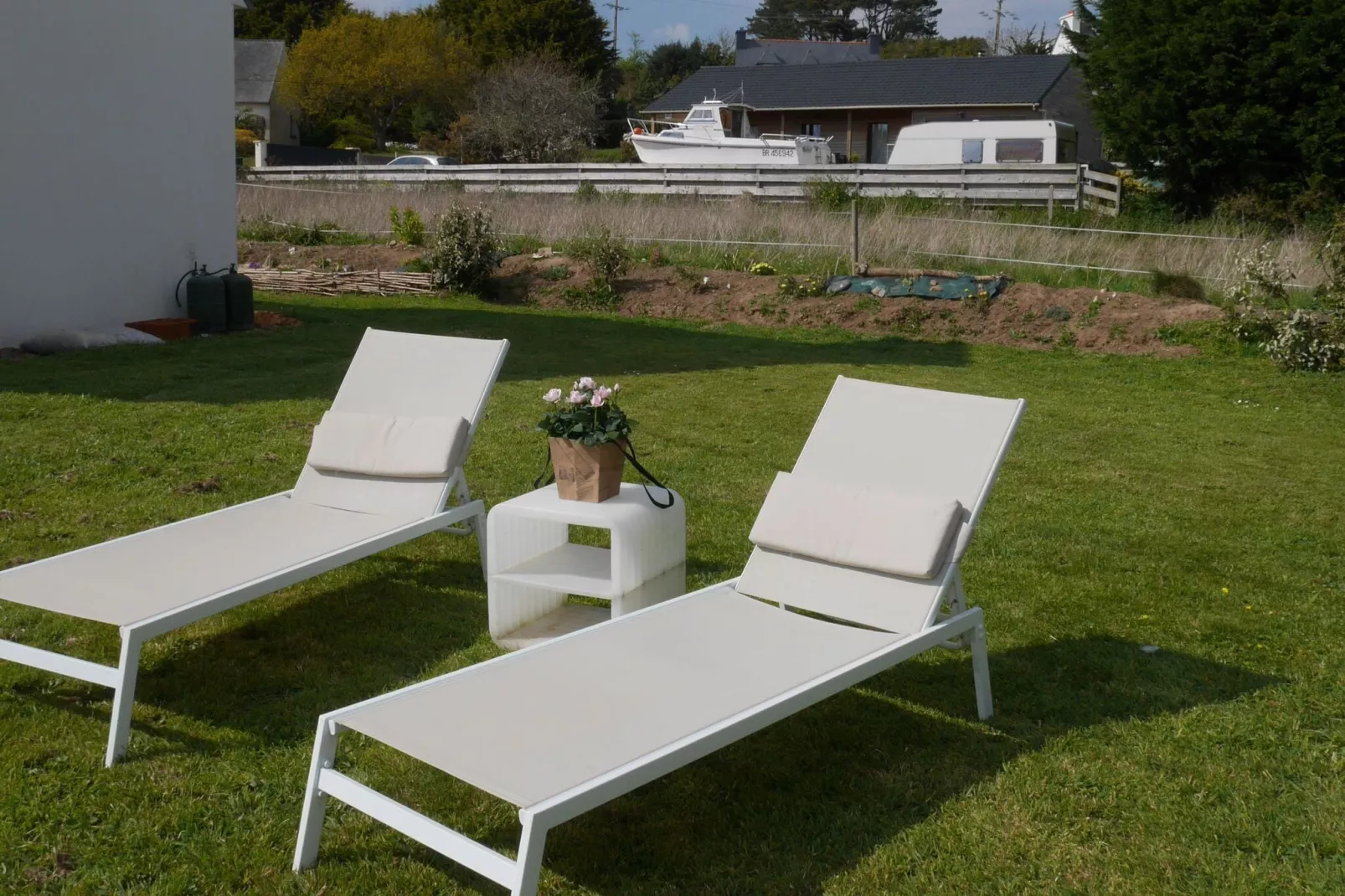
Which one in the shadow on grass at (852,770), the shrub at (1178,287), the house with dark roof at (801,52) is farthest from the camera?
the house with dark roof at (801,52)

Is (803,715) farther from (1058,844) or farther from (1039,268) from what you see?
(1039,268)

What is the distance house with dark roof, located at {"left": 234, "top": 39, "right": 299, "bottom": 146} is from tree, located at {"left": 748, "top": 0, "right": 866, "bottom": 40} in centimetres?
3777

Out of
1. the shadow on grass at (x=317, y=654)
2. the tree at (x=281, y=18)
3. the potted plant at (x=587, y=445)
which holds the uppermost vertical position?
the tree at (x=281, y=18)

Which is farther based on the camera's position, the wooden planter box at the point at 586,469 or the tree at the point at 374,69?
the tree at the point at 374,69

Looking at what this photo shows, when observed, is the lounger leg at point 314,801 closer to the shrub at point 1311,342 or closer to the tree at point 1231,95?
the shrub at point 1311,342

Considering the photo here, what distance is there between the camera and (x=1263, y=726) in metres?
3.89

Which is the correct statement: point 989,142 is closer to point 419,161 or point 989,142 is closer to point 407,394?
point 419,161

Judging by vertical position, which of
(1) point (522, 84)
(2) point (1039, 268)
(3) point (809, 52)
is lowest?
(2) point (1039, 268)

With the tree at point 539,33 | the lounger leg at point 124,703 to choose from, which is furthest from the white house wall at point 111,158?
the tree at point 539,33

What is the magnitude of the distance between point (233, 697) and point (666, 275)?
1103 centimetres

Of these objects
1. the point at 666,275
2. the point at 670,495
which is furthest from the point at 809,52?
the point at 670,495

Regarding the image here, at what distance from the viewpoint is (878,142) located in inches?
1578

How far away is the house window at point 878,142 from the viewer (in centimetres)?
3981

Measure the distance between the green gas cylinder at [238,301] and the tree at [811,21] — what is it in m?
69.1
